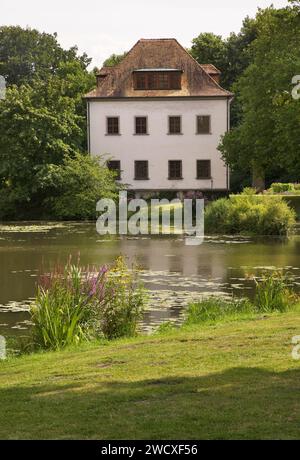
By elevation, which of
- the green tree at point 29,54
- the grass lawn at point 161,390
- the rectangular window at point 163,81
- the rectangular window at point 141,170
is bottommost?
the grass lawn at point 161,390

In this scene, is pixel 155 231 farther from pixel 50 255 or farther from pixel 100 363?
pixel 100 363

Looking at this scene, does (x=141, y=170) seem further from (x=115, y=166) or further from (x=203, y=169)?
(x=203, y=169)

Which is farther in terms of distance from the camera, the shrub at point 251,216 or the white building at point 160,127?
the white building at point 160,127

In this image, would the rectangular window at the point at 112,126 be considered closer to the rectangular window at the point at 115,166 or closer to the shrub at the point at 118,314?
the rectangular window at the point at 115,166

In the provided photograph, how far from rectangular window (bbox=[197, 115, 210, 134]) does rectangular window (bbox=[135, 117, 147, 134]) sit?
351 centimetres

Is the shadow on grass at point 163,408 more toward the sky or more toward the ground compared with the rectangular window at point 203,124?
more toward the ground

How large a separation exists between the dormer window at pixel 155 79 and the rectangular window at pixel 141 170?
4.85 metres

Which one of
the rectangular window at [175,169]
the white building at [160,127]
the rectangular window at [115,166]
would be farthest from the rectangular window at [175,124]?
the rectangular window at [115,166]

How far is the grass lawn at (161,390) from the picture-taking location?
6.57 meters

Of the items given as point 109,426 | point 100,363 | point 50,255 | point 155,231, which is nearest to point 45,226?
point 155,231

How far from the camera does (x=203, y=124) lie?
57906 mm

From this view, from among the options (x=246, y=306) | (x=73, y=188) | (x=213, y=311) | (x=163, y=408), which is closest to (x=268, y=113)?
(x=73, y=188)

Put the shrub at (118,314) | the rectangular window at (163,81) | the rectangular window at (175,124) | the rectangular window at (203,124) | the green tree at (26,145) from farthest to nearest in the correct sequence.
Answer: the rectangular window at (163,81), the rectangular window at (175,124), the rectangular window at (203,124), the green tree at (26,145), the shrub at (118,314)

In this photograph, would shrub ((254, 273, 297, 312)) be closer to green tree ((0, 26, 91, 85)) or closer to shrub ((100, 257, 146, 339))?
shrub ((100, 257, 146, 339))
